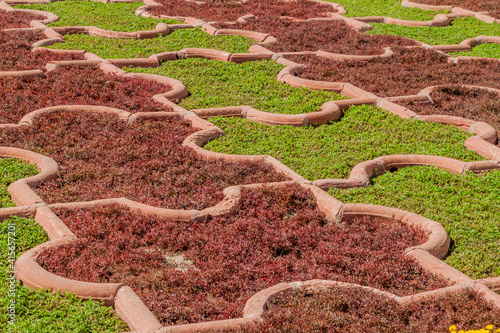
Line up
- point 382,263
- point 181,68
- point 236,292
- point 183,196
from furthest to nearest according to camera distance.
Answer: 1. point 181,68
2. point 183,196
3. point 382,263
4. point 236,292

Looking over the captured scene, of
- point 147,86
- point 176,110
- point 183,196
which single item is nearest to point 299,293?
point 183,196

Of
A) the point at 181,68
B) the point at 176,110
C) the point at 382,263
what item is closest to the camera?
the point at 382,263

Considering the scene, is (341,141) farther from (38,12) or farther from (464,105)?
(38,12)

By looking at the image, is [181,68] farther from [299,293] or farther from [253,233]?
[299,293]

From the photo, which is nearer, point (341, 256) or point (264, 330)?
point (264, 330)

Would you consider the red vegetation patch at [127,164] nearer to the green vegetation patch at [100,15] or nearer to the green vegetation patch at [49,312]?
the green vegetation patch at [49,312]

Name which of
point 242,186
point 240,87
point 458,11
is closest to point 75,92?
point 240,87
